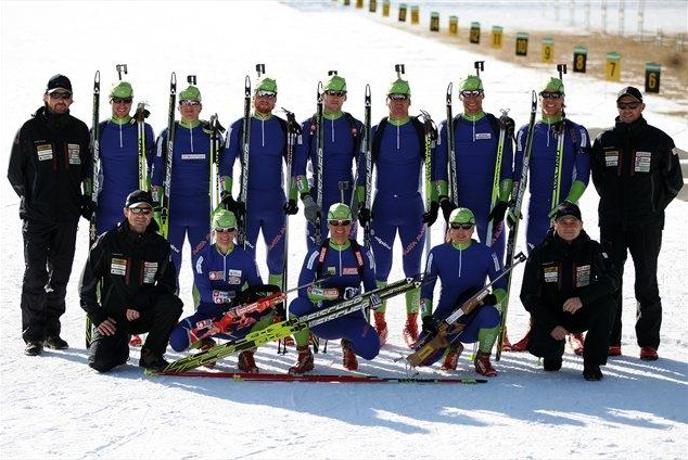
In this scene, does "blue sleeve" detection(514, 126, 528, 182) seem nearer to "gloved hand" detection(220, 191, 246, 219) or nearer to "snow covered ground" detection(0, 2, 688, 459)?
"snow covered ground" detection(0, 2, 688, 459)

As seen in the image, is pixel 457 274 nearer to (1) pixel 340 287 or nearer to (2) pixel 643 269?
(1) pixel 340 287

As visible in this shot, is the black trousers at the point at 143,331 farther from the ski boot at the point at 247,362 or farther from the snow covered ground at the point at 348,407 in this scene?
the ski boot at the point at 247,362

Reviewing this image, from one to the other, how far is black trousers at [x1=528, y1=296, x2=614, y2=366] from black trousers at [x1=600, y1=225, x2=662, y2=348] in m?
0.46

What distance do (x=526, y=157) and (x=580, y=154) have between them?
1.16ft

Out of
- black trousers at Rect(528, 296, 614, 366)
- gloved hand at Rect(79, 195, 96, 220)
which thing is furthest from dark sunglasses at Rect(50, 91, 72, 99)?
black trousers at Rect(528, 296, 614, 366)

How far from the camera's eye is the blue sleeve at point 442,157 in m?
9.26

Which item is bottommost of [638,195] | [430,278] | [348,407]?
[348,407]

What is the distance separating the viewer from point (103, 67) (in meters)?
23.1

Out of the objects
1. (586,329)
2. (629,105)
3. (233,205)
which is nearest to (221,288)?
(233,205)

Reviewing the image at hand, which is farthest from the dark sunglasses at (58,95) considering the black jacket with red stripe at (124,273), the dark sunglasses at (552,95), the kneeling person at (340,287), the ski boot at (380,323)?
the dark sunglasses at (552,95)

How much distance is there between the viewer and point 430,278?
8.62 meters

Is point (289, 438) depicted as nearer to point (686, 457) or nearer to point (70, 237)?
point (686, 457)

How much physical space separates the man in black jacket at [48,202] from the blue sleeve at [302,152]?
4.81 ft

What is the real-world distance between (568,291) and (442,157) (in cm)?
142
